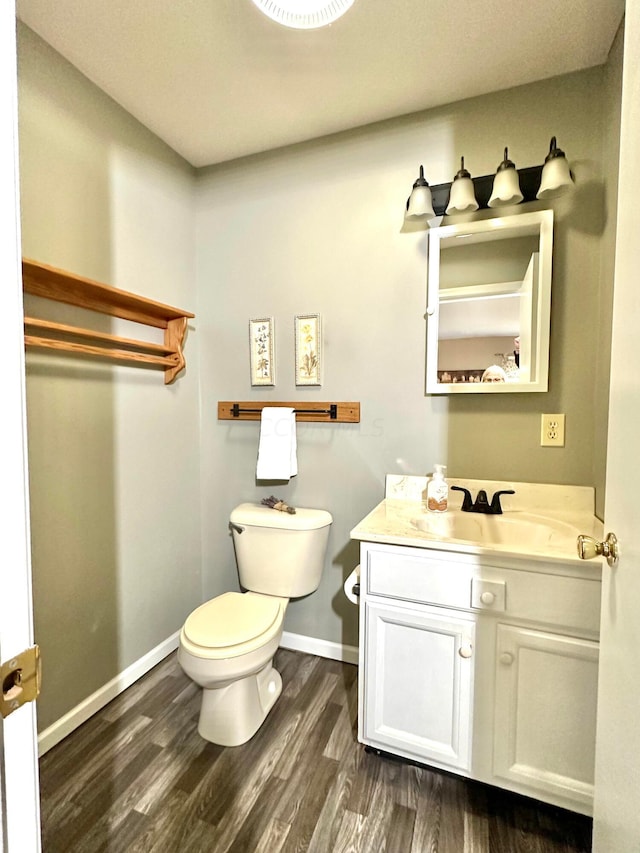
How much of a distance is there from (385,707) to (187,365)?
173 centimetres

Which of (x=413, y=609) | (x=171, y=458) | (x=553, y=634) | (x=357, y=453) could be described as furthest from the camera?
(x=171, y=458)

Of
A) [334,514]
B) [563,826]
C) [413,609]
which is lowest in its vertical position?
[563,826]

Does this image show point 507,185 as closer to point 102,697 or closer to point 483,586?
point 483,586

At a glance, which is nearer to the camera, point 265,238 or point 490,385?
point 490,385

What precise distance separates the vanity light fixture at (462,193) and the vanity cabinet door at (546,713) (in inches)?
58.7

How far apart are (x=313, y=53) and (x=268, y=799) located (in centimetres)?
251

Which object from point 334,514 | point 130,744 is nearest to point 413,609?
point 334,514

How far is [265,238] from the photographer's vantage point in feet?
6.49

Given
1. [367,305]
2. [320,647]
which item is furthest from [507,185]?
[320,647]

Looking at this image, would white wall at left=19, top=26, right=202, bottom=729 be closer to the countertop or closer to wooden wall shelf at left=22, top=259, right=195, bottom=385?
wooden wall shelf at left=22, top=259, right=195, bottom=385

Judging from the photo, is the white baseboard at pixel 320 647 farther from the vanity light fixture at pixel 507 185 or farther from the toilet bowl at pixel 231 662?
the vanity light fixture at pixel 507 185

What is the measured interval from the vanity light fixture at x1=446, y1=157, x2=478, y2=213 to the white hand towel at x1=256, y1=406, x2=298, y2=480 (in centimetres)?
109

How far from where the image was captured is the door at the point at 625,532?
2.00 feet

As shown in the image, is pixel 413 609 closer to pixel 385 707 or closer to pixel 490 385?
pixel 385 707
